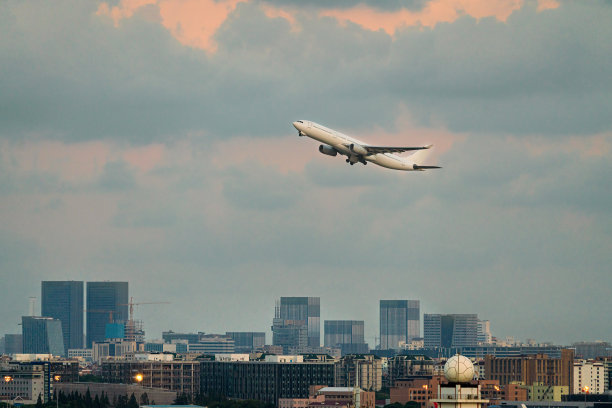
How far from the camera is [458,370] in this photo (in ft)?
205

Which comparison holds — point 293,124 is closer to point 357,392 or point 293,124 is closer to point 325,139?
point 325,139

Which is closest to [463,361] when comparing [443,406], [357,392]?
[443,406]

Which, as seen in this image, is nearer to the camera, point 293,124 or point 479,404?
point 479,404

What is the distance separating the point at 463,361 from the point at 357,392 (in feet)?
113

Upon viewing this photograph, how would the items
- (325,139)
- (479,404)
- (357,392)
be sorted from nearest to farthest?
(479,404) < (357,392) < (325,139)

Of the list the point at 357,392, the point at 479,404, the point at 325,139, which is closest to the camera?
the point at 479,404

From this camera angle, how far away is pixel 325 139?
198500 millimetres

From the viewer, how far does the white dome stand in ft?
205

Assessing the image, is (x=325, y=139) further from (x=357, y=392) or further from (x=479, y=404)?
(x=479, y=404)

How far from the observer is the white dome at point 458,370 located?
205ft

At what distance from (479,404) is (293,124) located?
140 meters

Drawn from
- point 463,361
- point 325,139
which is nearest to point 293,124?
point 325,139

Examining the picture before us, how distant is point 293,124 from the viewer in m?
A: 200

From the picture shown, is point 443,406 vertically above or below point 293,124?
below
